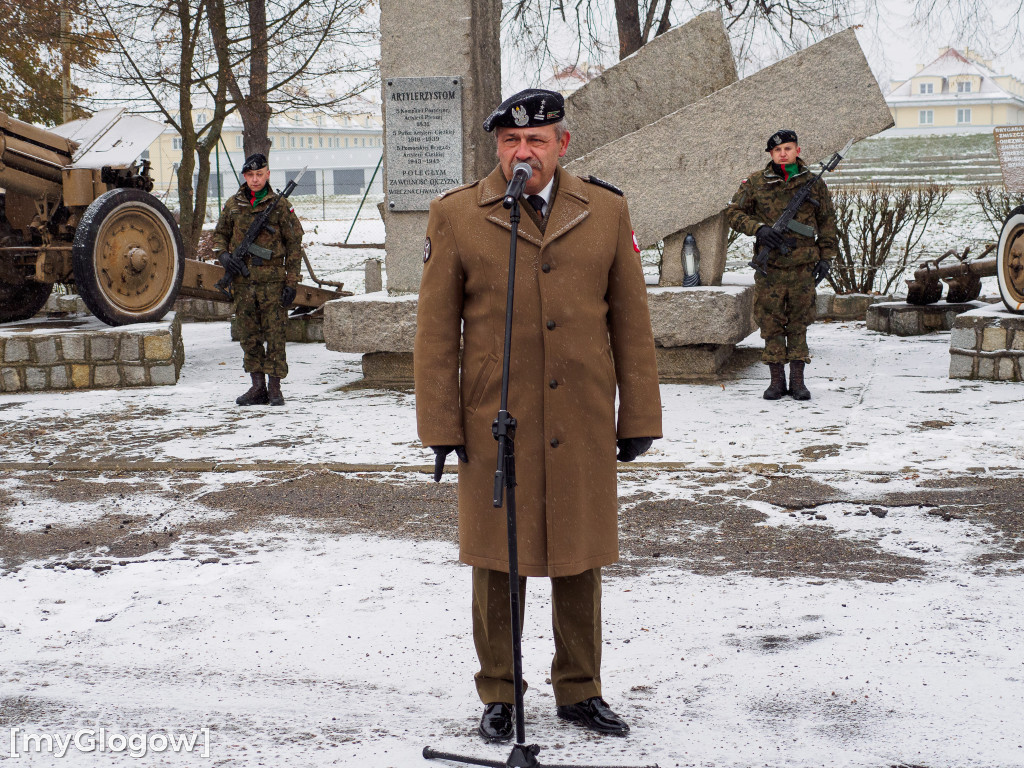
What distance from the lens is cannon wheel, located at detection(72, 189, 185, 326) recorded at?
8.61m

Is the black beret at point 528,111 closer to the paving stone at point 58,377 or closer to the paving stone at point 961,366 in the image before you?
the paving stone at point 961,366

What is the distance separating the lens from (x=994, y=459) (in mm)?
5738

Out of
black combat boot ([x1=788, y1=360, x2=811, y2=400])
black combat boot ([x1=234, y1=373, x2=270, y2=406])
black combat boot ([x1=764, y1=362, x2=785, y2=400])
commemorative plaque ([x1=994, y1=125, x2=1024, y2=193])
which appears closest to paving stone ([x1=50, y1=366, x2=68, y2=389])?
black combat boot ([x1=234, y1=373, x2=270, y2=406])

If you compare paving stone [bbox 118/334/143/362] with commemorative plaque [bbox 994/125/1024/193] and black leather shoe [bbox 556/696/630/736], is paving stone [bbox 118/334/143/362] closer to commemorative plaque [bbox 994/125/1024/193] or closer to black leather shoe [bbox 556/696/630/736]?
black leather shoe [bbox 556/696/630/736]

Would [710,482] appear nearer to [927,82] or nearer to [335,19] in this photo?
[335,19]

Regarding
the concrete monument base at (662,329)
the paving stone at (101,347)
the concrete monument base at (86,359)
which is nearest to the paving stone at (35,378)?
the concrete monument base at (86,359)

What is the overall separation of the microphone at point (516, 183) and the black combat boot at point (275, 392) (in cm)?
539

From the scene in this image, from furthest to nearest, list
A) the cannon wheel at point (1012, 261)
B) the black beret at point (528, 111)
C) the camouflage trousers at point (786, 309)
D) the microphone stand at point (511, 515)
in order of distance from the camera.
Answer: the cannon wheel at point (1012, 261), the camouflage trousers at point (786, 309), the black beret at point (528, 111), the microphone stand at point (511, 515)

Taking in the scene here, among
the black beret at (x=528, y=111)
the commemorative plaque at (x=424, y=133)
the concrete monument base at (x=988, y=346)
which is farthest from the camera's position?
the commemorative plaque at (x=424, y=133)

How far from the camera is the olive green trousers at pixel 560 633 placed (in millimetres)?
3037

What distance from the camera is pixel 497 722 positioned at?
3.00m

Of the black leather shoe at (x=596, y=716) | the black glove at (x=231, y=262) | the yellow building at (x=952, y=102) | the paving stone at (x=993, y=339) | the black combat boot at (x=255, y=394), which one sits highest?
the yellow building at (x=952, y=102)

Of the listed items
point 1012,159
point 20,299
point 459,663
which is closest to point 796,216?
point 1012,159

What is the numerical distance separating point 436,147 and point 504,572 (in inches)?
237
